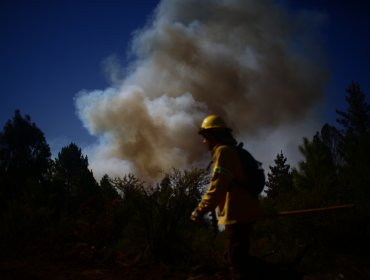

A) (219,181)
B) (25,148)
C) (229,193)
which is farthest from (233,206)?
(25,148)

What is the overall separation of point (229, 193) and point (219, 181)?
0.87ft

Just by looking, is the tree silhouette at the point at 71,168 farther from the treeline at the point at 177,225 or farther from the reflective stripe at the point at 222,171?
the reflective stripe at the point at 222,171

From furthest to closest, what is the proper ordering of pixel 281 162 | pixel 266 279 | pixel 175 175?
pixel 281 162 < pixel 175 175 < pixel 266 279

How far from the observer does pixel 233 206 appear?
3.57 metres

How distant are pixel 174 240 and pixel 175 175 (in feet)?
6.06

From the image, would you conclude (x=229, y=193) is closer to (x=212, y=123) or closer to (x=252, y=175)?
(x=252, y=175)

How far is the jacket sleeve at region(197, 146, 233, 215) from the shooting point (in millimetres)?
3461

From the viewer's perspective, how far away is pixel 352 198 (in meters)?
14.0

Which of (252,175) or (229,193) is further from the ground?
(252,175)

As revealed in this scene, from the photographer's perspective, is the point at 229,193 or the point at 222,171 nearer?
the point at 222,171

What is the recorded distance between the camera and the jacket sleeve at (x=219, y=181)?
136 inches

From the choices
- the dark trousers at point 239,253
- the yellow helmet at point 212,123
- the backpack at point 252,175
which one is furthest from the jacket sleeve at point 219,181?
the yellow helmet at point 212,123

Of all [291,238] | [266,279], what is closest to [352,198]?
[291,238]

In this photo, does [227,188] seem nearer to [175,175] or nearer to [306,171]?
[175,175]
